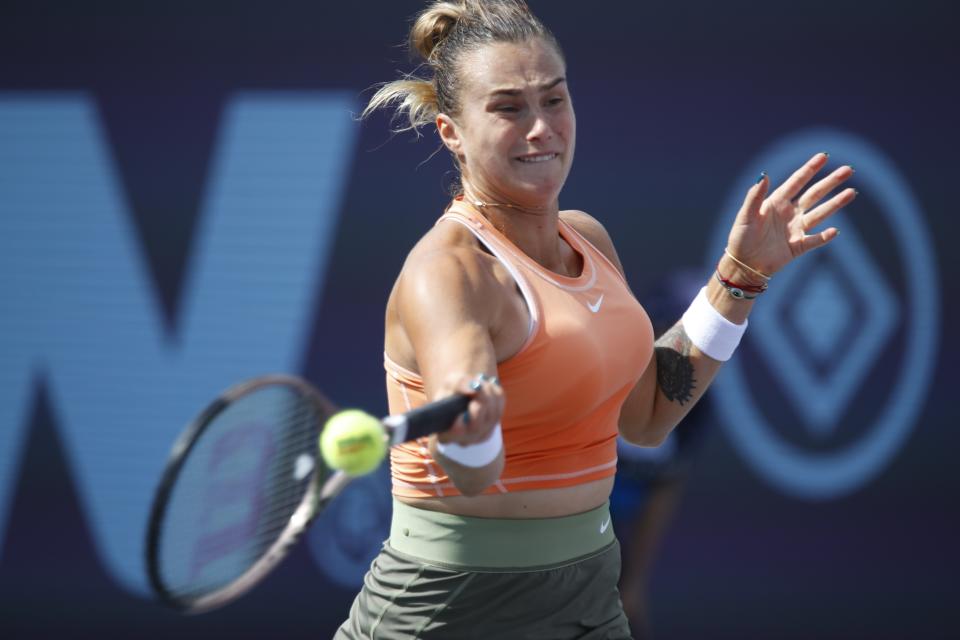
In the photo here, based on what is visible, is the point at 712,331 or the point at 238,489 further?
the point at 238,489

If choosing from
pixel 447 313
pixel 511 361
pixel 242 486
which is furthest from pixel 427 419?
pixel 242 486

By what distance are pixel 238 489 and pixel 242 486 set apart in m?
0.01

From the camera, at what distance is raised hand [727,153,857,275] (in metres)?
2.80

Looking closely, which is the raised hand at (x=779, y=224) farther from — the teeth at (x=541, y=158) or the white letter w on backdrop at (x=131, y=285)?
the white letter w on backdrop at (x=131, y=285)

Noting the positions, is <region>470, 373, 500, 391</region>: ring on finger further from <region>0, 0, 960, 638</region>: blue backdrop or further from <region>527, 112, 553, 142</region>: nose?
<region>0, 0, 960, 638</region>: blue backdrop

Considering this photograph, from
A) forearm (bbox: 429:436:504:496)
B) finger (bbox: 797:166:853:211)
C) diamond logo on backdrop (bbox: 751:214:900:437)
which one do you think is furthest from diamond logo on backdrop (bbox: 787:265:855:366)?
forearm (bbox: 429:436:504:496)

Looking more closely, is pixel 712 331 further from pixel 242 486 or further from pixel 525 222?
pixel 242 486

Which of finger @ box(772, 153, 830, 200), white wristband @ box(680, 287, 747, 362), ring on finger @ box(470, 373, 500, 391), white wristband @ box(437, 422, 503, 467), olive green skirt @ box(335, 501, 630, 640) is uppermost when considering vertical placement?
finger @ box(772, 153, 830, 200)

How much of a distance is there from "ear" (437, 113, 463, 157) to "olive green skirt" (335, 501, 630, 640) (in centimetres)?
69

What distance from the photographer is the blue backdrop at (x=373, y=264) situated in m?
4.92

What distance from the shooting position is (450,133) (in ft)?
8.80

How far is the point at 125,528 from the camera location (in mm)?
5367

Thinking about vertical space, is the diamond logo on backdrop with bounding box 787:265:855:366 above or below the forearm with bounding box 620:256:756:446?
below

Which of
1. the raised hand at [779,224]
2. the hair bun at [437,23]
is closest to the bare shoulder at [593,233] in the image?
the raised hand at [779,224]
